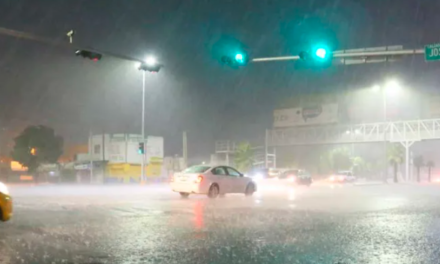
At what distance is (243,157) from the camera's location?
230 feet

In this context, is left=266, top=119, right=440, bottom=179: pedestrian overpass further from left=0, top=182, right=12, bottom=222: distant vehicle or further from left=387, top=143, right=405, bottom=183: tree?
left=0, top=182, right=12, bottom=222: distant vehicle

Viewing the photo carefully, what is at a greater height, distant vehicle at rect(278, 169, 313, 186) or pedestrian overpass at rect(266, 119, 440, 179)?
pedestrian overpass at rect(266, 119, 440, 179)

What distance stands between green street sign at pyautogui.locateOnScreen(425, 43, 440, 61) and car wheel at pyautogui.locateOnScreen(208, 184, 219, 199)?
9.34m

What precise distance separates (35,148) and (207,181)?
46775mm

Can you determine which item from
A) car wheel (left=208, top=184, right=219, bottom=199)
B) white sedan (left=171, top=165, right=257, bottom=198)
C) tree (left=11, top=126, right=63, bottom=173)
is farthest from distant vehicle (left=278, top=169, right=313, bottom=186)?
tree (left=11, top=126, right=63, bottom=173)

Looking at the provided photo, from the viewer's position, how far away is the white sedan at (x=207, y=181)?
64.5 feet

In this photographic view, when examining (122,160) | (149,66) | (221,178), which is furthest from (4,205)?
(122,160)

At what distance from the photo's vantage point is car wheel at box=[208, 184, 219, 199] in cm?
2003

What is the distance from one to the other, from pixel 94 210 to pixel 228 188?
24.1 feet

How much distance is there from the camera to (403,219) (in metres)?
12.7

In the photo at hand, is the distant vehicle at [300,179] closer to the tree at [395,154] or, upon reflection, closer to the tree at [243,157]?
the tree at [243,157]

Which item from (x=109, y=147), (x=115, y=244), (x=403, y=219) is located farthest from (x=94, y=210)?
(x=109, y=147)

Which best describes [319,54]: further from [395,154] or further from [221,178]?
[395,154]

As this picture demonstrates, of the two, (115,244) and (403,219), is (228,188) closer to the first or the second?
(403,219)
